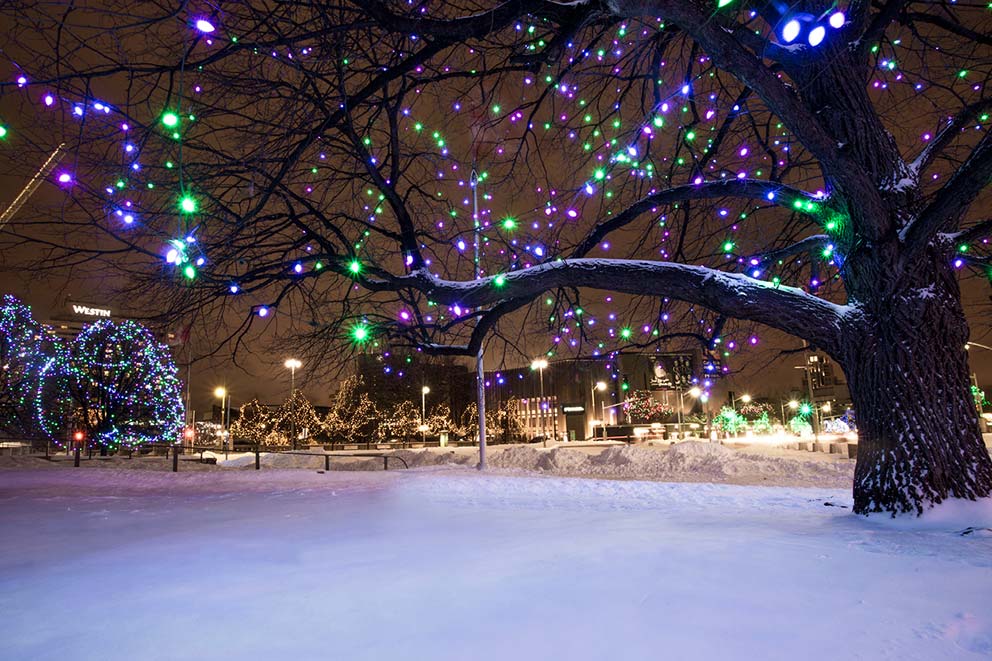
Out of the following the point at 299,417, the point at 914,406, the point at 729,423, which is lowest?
the point at 729,423

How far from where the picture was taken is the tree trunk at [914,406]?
233 inches

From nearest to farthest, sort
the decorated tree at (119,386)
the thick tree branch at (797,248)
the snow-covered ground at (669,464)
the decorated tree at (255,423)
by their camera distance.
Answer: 1. the thick tree branch at (797,248)
2. the snow-covered ground at (669,464)
3. the decorated tree at (119,386)
4. the decorated tree at (255,423)

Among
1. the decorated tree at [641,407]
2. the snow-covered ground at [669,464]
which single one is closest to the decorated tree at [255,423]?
the snow-covered ground at [669,464]

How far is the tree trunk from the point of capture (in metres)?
5.91

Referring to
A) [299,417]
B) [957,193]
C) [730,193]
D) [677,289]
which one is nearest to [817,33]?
[957,193]

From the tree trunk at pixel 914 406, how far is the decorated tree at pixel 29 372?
3419 centimetres

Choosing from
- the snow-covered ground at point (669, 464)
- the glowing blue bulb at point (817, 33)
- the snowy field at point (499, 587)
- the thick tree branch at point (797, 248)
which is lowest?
the snow-covered ground at point (669, 464)

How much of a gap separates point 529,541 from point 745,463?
48.7 ft

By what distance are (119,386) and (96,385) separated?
1.03 meters

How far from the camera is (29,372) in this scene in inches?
1169

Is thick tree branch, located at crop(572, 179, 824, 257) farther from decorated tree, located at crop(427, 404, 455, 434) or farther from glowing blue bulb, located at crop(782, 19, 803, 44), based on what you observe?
decorated tree, located at crop(427, 404, 455, 434)

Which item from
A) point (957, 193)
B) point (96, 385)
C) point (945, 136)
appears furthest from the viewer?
point (96, 385)

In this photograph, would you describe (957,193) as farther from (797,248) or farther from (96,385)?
(96,385)

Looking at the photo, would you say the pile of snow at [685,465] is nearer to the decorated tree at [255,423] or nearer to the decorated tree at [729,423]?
the decorated tree at [255,423]
